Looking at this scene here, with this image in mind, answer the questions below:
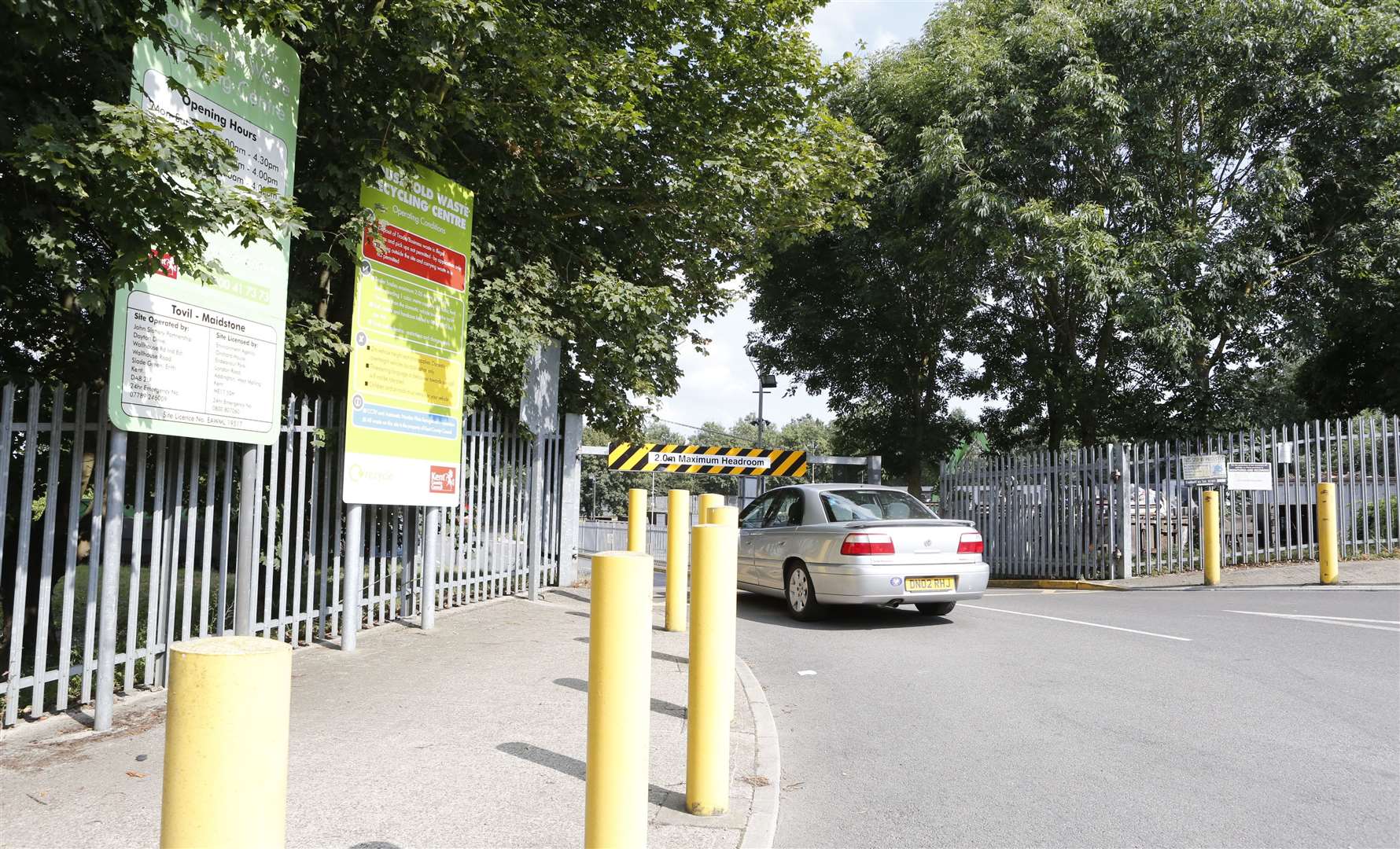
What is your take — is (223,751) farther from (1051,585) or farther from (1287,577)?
(1051,585)

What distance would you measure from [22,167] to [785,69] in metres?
8.63

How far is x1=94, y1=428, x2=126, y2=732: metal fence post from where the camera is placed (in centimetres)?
518

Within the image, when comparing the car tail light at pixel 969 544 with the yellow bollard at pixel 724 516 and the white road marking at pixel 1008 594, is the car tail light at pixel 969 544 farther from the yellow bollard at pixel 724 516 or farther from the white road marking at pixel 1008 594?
the white road marking at pixel 1008 594

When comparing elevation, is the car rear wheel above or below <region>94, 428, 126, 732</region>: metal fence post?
below

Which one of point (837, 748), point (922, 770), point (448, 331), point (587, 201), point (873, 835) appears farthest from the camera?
point (587, 201)

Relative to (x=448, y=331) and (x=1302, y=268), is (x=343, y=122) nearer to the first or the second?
(x=448, y=331)

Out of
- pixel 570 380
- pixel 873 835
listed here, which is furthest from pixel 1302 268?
pixel 873 835

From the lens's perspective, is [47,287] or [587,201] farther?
[587,201]

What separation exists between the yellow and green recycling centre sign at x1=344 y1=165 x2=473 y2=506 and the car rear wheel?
5.22m

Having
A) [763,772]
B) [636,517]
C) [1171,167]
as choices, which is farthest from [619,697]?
[1171,167]

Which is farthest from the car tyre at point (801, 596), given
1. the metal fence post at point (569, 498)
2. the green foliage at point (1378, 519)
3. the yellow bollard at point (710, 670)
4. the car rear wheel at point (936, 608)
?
the green foliage at point (1378, 519)

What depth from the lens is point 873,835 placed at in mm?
3828

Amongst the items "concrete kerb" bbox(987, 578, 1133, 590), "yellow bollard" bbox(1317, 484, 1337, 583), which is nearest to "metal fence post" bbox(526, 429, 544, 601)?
"concrete kerb" bbox(987, 578, 1133, 590)

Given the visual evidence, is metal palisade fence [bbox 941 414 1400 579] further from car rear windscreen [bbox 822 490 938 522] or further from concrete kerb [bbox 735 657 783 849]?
concrete kerb [bbox 735 657 783 849]
